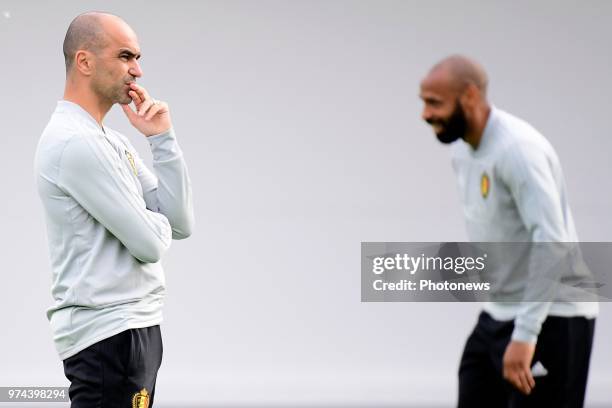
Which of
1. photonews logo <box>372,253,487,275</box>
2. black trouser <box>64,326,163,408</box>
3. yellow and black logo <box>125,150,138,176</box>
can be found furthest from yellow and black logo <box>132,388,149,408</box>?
photonews logo <box>372,253,487,275</box>

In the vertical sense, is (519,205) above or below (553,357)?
above

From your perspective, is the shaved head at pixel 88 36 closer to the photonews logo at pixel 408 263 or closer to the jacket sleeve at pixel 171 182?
the jacket sleeve at pixel 171 182

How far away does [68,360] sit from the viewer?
3.20 meters

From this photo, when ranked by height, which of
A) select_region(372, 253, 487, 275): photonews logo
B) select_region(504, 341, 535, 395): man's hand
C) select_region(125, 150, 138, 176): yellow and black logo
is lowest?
select_region(372, 253, 487, 275): photonews logo

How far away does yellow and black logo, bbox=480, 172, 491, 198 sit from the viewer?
2.83 meters

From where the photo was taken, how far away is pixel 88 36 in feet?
10.7

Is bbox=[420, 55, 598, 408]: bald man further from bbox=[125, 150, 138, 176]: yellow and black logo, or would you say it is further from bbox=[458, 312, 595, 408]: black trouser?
bbox=[125, 150, 138, 176]: yellow and black logo

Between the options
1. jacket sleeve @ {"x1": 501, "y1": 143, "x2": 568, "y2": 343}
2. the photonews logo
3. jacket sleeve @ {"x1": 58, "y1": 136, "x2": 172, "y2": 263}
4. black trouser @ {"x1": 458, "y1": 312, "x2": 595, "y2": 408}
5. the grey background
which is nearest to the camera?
jacket sleeve @ {"x1": 501, "y1": 143, "x2": 568, "y2": 343}

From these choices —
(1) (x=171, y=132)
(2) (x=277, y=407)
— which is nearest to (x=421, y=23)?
(2) (x=277, y=407)

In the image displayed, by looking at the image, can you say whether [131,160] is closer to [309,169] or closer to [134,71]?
[134,71]

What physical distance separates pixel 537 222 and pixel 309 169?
4.20 metres

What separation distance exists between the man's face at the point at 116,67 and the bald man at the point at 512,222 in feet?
2.93

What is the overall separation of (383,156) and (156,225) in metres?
3.84

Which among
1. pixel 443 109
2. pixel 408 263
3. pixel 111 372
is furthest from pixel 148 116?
pixel 408 263
